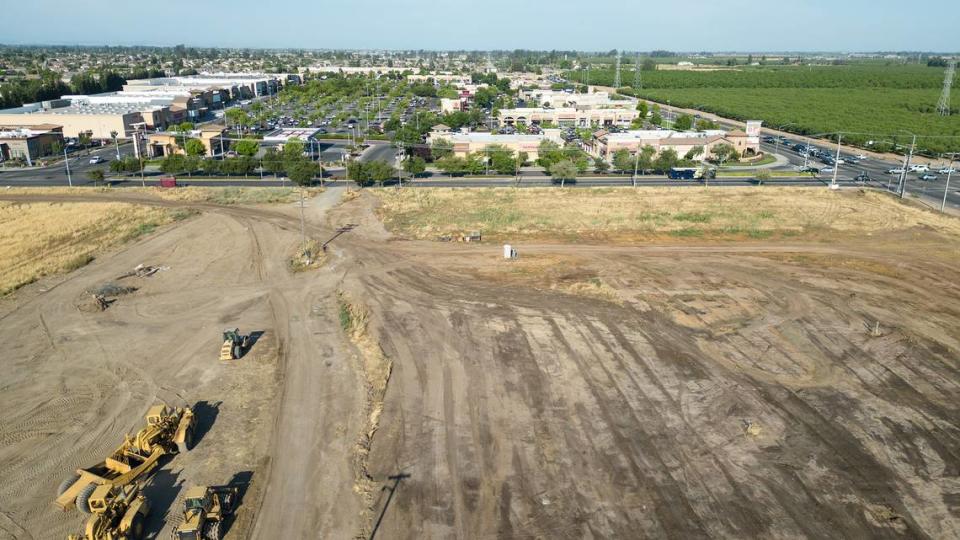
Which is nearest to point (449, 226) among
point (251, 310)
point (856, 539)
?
point (251, 310)

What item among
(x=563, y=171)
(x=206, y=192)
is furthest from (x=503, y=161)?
(x=206, y=192)

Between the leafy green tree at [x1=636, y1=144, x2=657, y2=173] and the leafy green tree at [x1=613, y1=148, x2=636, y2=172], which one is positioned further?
the leafy green tree at [x1=636, y1=144, x2=657, y2=173]

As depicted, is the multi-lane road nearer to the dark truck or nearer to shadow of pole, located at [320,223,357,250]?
the dark truck

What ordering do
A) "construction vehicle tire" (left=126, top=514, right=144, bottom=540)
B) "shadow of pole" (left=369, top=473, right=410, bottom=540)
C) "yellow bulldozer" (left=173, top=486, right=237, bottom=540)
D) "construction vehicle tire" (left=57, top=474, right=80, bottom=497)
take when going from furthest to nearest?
"construction vehicle tire" (left=57, top=474, right=80, bottom=497), "shadow of pole" (left=369, top=473, right=410, bottom=540), "construction vehicle tire" (left=126, top=514, right=144, bottom=540), "yellow bulldozer" (left=173, top=486, right=237, bottom=540)

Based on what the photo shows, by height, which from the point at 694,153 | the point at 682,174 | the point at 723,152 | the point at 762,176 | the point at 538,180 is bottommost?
the point at 538,180

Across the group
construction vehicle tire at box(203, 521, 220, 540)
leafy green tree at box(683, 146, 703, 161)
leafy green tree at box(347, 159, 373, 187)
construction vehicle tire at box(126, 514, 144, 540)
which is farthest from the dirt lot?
leafy green tree at box(683, 146, 703, 161)

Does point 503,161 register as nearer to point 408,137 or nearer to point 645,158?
point 645,158
